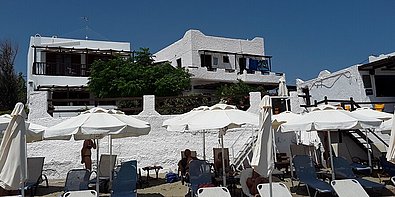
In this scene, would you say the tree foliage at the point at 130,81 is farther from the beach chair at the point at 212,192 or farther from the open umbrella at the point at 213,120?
the beach chair at the point at 212,192

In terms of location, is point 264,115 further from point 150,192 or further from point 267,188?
point 150,192

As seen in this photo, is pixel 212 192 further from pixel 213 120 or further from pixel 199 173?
pixel 199 173

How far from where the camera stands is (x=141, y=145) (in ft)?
46.4

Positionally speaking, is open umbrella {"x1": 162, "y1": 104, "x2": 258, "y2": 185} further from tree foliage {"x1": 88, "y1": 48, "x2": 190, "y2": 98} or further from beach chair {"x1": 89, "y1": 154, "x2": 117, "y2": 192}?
tree foliage {"x1": 88, "y1": 48, "x2": 190, "y2": 98}

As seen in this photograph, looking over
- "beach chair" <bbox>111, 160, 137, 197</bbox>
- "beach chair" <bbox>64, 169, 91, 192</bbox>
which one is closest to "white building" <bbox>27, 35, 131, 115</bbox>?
"beach chair" <bbox>64, 169, 91, 192</bbox>

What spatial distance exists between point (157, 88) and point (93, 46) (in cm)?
902

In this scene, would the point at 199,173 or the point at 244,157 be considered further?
the point at 244,157

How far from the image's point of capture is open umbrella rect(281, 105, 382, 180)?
8641 millimetres

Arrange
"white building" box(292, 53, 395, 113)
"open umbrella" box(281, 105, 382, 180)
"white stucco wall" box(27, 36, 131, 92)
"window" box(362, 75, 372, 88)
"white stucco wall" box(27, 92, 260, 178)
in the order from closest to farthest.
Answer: "open umbrella" box(281, 105, 382, 180) < "white stucco wall" box(27, 92, 260, 178) < "white building" box(292, 53, 395, 113) < "window" box(362, 75, 372, 88) < "white stucco wall" box(27, 36, 131, 92)

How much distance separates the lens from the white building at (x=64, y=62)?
2541cm

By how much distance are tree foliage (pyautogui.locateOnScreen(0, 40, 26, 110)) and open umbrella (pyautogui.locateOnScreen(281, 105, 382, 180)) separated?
2582 cm

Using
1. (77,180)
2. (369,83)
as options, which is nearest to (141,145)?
(77,180)

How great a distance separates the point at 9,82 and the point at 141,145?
2011 cm

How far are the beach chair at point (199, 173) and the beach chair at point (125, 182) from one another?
1503 millimetres
